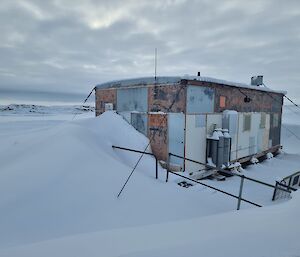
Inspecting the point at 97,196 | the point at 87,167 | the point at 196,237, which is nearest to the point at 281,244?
the point at 196,237

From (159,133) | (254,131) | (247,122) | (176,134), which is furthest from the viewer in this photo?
(254,131)

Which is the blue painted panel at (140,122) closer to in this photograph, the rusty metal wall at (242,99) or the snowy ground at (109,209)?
the snowy ground at (109,209)

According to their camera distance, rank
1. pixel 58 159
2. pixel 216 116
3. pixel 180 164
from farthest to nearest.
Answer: pixel 216 116
pixel 180 164
pixel 58 159

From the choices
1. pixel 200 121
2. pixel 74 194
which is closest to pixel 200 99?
pixel 200 121

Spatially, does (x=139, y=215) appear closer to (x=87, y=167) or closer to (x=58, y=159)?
(x=87, y=167)

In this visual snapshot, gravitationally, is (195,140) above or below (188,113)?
below

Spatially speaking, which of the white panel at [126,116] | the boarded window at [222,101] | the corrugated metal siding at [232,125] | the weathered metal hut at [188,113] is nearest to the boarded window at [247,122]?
the weathered metal hut at [188,113]

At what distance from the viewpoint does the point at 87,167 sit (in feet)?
19.4

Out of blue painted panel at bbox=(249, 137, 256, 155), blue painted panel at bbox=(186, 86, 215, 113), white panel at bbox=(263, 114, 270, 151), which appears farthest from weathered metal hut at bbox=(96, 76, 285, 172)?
white panel at bbox=(263, 114, 270, 151)

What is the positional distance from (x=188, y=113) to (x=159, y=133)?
1339mm

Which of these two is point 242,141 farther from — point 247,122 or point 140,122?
point 140,122

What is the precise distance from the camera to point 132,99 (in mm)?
9906

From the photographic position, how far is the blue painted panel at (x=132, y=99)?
943cm

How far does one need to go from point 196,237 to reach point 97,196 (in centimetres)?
308
